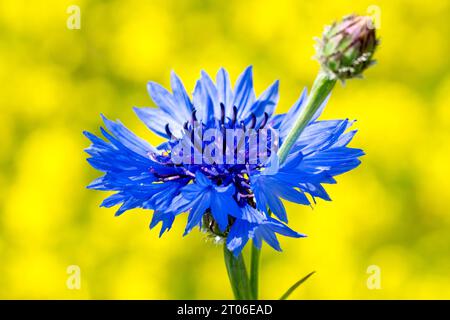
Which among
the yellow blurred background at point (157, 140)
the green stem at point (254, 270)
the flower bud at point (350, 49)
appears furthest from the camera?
the yellow blurred background at point (157, 140)

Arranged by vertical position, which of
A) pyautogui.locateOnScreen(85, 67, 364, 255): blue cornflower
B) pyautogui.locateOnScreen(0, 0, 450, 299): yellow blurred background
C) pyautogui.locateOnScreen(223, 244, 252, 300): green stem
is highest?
pyautogui.locateOnScreen(0, 0, 450, 299): yellow blurred background

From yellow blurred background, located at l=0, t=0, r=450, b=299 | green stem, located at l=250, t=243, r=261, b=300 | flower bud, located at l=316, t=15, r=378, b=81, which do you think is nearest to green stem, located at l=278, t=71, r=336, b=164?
flower bud, located at l=316, t=15, r=378, b=81

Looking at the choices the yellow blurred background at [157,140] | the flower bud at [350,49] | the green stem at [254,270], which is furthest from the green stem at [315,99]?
the yellow blurred background at [157,140]

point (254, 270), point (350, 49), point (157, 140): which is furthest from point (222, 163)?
point (157, 140)

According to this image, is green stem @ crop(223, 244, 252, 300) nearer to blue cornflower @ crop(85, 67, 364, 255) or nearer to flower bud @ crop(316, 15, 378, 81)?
blue cornflower @ crop(85, 67, 364, 255)

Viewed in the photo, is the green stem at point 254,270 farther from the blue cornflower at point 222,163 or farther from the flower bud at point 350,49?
the flower bud at point 350,49

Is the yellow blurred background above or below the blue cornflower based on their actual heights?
above
